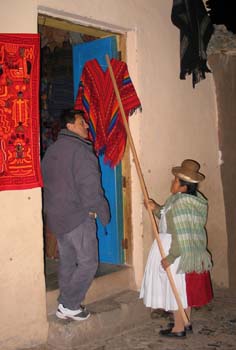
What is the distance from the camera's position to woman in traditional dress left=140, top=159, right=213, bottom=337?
411 centimetres

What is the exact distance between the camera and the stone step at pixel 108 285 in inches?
180

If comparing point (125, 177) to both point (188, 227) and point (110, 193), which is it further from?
point (188, 227)

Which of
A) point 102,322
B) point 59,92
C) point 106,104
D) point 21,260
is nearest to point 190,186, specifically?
point 106,104

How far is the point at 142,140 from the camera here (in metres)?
4.88

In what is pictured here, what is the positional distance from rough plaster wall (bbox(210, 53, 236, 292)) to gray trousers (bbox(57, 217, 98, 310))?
2304 millimetres

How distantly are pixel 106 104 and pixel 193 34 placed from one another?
4.61 ft

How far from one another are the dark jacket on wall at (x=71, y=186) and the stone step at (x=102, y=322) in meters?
0.86

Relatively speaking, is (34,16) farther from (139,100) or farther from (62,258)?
(62,258)

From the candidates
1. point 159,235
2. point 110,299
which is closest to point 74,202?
point 159,235

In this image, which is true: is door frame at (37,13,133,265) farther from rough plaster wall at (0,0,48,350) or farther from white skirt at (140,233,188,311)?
rough plaster wall at (0,0,48,350)

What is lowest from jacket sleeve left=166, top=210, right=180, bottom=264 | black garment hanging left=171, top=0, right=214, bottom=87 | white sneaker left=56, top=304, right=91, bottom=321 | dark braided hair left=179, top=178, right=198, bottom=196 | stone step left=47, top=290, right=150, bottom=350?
stone step left=47, top=290, right=150, bottom=350

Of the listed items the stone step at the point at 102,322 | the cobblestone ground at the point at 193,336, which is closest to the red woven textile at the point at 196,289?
the cobblestone ground at the point at 193,336

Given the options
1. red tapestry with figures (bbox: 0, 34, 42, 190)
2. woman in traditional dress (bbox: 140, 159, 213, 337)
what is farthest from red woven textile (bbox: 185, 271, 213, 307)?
red tapestry with figures (bbox: 0, 34, 42, 190)

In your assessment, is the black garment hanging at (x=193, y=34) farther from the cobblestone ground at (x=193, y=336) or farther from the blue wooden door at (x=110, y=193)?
the cobblestone ground at (x=193, y=336)
